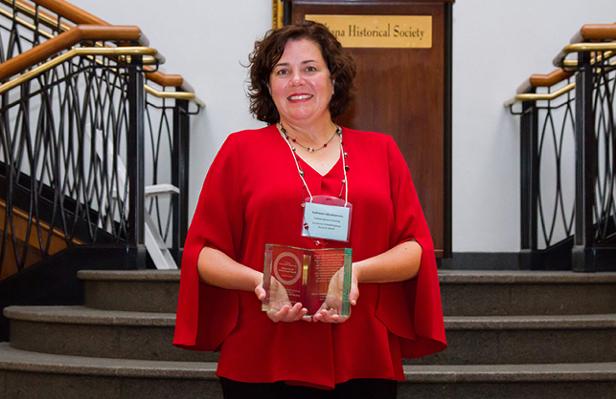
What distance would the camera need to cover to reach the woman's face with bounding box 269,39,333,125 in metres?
2.09

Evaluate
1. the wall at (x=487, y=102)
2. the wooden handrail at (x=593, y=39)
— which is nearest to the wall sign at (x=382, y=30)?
the wooden handrail at (x=593, y=39)

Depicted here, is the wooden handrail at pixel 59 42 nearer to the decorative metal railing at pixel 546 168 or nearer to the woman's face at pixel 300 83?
the decorative metal railing at pixel 546 168

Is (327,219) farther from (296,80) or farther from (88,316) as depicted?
(88,316)

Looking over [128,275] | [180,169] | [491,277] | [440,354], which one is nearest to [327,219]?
[440,354]

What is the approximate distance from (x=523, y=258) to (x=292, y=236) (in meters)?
4.30

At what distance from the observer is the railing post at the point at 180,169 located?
611 cm

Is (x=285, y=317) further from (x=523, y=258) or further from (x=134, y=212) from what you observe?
(x=523, y=258)

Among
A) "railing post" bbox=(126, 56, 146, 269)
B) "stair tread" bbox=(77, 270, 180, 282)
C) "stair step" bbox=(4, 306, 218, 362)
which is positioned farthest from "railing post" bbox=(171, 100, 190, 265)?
"stair step" bbox=(4, 306, 218, 362)

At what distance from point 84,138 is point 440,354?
9.12 ft

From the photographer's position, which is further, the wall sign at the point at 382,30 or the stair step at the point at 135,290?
the wall sign at the point at 382,30

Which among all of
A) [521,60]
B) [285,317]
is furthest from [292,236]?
[521,60]

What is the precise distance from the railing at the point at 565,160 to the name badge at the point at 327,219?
2982mm

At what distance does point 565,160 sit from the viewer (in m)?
6.25

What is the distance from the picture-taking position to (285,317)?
1852 millimetres
